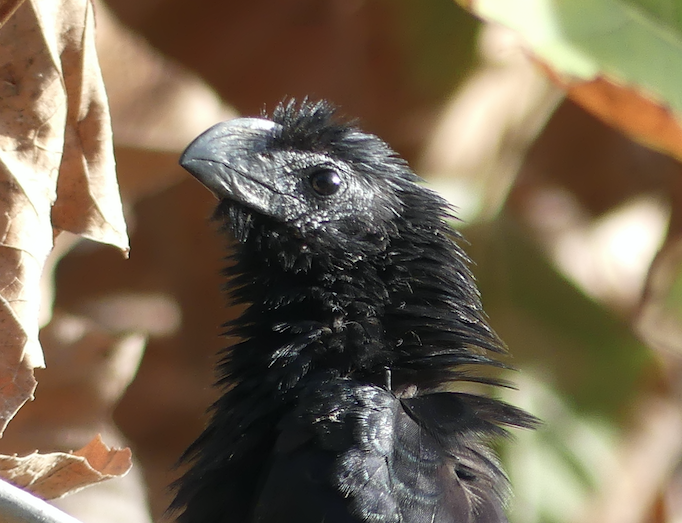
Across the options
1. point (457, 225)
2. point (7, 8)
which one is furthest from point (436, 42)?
point (7, 8)

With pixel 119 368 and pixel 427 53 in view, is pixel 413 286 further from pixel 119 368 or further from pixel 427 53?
pixel 427 53

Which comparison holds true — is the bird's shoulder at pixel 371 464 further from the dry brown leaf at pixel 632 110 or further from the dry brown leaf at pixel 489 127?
the dry brown leaf at pixel 489 127

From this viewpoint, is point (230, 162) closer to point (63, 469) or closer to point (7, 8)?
point (7, 8)

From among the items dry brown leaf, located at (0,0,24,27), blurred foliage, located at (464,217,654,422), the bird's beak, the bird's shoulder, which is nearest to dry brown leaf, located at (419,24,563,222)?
blurred foliage, located at (464,217,654,422)

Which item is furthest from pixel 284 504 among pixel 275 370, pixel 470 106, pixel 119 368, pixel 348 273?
pixel 470 106

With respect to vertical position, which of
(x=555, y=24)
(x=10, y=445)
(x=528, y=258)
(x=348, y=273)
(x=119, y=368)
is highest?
(x=555, y=24)

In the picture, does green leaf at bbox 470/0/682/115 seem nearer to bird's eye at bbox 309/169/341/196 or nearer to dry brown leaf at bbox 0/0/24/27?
bird's eye at bbox 309/169/341/196
